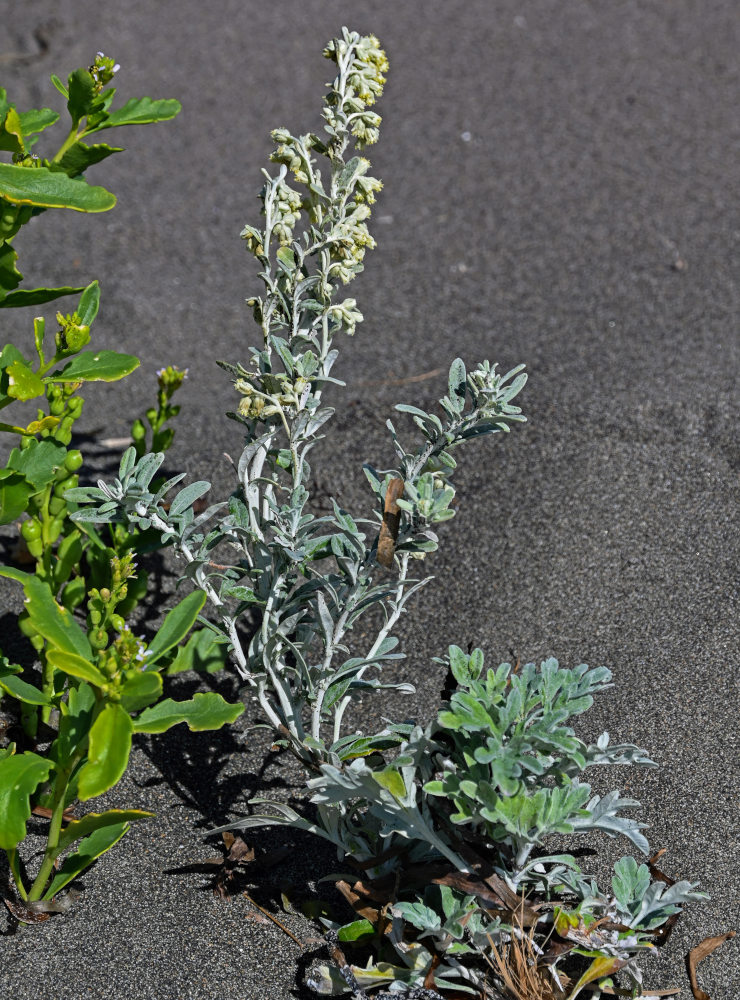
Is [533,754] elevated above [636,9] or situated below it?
below

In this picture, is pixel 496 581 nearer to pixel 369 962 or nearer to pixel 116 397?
pixel 369 962

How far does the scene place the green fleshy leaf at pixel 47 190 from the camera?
146 cm

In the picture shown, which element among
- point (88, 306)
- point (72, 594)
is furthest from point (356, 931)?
point (88, 306)

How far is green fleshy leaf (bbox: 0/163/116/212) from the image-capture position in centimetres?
146

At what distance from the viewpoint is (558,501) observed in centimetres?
246

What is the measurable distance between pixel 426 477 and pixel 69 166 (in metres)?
0.78

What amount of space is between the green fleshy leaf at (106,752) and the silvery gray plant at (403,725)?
300 mm

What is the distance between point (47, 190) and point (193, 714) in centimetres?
80

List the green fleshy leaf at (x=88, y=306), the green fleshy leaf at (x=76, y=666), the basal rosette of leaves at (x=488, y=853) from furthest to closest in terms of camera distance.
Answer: the green fleshy leaf at (x=88, y=306) → the basal rosette of leaves at (x=488, y=853) → the green fleshy leaf at (x=76, y=666)

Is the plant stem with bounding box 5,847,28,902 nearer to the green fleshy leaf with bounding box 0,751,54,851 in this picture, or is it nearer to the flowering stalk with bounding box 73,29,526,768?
the green fleshy leaf with bounding box 0,751,54,851

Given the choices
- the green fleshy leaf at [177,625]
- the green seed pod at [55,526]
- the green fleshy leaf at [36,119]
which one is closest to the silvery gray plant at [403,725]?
the green fleshy leaf at [177,625]

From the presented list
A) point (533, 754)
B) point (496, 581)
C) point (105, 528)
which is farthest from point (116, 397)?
point (533, 754)

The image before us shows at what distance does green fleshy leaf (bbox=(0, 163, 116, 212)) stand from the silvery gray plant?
0.78ft

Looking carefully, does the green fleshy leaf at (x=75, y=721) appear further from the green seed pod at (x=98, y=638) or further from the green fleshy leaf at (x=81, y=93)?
the green fleshy leaf at (x=81, y=93)
